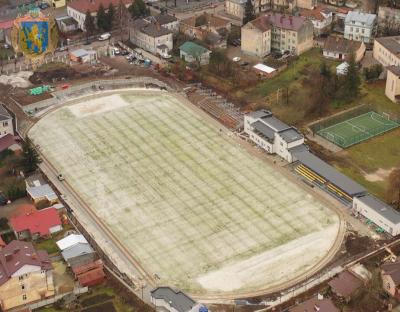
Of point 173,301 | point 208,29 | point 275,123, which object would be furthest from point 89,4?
point 173,301

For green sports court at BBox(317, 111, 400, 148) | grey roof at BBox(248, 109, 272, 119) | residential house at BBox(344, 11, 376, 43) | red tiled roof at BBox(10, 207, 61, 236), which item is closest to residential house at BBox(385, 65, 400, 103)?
green sports court at BBox(317, 111, 400, 148)

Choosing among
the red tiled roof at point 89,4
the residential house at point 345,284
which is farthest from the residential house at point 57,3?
the residential house at point 345,284

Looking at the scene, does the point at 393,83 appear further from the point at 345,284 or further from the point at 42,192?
the point at 42,192

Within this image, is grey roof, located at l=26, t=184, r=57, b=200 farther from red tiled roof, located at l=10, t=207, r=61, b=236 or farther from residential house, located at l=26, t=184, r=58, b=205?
red tiled roof, located at l=10, t=207, r=61, b=236

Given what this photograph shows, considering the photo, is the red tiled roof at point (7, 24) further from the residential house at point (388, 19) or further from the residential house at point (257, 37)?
the residential house at point (388, 19)

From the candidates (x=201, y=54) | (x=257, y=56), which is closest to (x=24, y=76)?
(x=201, y=54)
